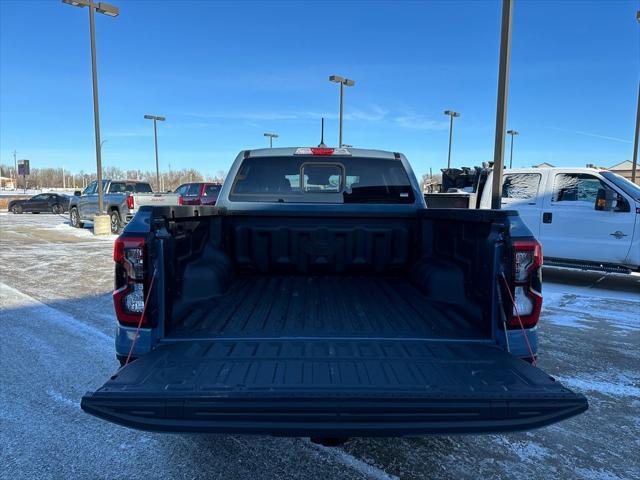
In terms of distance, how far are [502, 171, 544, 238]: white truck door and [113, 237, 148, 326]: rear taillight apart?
7.94m

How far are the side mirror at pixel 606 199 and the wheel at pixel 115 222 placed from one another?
16.6 metres

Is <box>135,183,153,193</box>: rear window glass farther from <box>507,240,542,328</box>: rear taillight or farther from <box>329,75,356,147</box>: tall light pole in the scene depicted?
<box>507,240,542,328</box>: rear taillight

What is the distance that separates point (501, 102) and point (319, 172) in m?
6.11

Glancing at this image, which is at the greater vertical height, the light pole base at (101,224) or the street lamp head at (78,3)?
the street lamp head at (78,3)

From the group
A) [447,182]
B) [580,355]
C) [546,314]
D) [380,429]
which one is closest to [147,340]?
[380,429]

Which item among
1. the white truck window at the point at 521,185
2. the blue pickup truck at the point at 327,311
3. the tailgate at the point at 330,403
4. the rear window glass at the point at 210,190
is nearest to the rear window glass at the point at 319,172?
the blue pickup truck at the point at 327,311

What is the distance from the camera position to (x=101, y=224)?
1692cm

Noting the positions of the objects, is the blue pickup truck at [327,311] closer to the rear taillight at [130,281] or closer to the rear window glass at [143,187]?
the rear taillight at [130,281]

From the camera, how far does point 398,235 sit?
4109 millimetres

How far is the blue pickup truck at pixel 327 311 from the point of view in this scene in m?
1.93

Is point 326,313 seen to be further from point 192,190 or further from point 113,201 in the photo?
point 192,190

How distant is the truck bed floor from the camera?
2.83m

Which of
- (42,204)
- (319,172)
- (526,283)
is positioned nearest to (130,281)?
(526,283)

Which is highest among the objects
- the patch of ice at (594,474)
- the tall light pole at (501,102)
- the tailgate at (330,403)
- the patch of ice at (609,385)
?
the tall light pole at (501,102)
